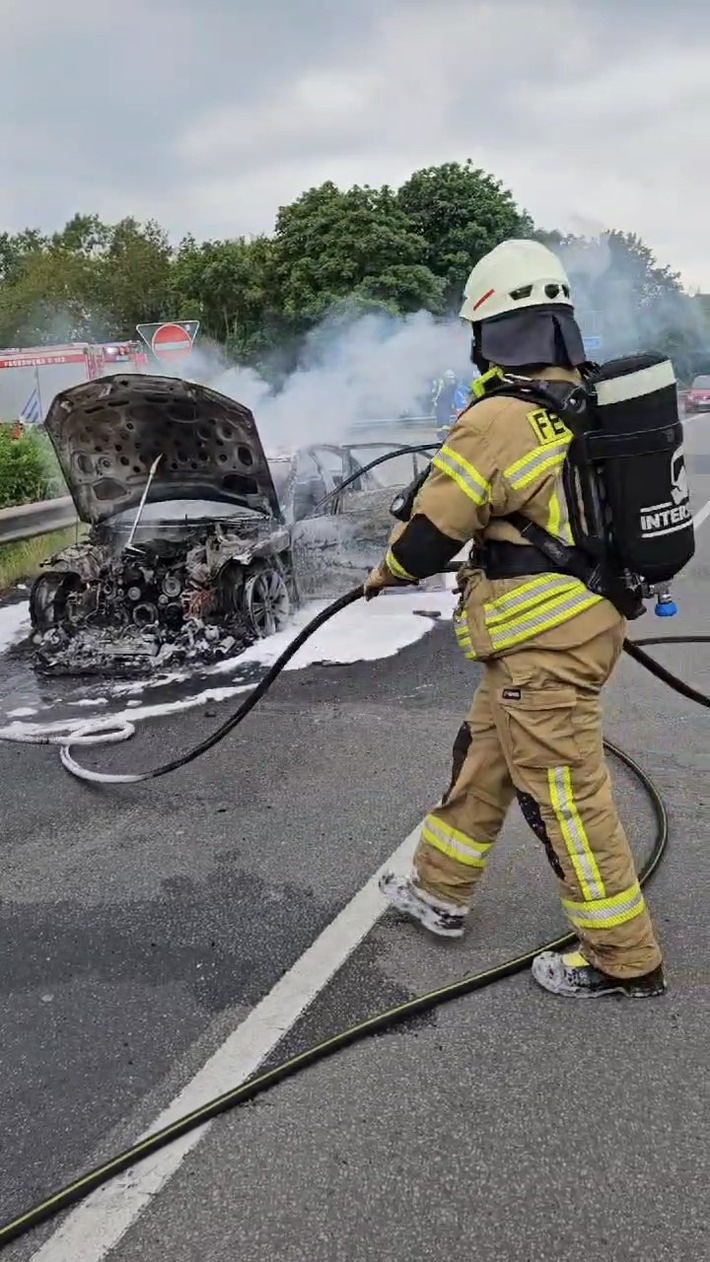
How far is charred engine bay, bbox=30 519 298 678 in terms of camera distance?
6.35 m

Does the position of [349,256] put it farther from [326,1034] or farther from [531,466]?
[326,1034]

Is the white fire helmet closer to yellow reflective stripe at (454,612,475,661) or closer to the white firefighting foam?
yellow reflective stripe at (454,612,475,661)

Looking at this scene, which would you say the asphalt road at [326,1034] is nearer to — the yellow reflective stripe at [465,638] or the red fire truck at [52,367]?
the yellow reflective stripe at [465,638]

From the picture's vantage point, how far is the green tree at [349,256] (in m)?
15.9

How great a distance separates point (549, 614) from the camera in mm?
2615

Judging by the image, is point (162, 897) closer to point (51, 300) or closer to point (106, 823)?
point (106, 823)

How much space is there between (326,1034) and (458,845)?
2.35ft

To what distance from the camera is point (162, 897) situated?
3344 mm

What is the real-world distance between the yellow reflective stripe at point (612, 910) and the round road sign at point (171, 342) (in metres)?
9.01

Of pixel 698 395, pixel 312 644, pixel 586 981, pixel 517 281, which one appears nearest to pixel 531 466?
pixel 517 281

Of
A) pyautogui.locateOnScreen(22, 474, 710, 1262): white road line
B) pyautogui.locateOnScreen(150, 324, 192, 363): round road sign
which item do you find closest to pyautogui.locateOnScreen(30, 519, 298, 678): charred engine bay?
pyautogui.locateOnScreen(22, 474, 710, 1262): white road line

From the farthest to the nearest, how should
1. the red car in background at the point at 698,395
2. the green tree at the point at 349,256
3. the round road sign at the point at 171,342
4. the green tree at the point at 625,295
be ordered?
the red car in background at the point at 698,395, the green tree at the point at 349,256, the green tree at the point at 625,295, the round road sign at the point at 171,342

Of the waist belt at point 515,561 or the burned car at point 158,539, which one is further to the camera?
the burned car at point 158,539

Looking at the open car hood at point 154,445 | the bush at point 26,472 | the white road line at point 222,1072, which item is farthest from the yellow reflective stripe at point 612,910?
the bush at point 26,472
